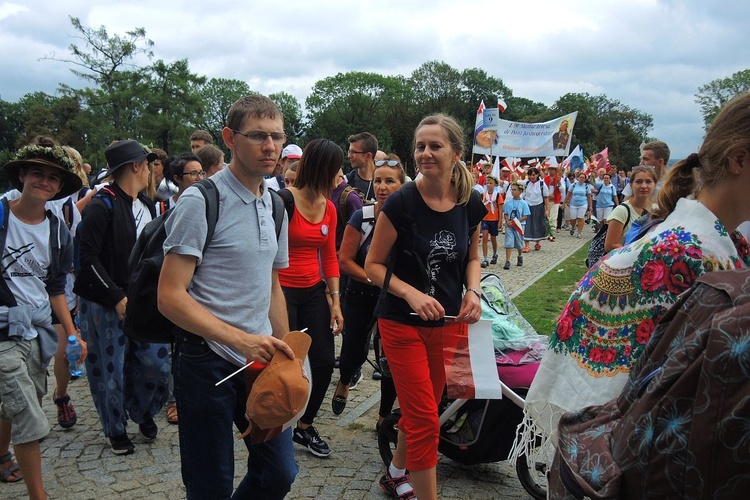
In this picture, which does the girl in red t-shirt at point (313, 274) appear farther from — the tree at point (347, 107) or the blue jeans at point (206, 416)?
the tree at point (347, 107)

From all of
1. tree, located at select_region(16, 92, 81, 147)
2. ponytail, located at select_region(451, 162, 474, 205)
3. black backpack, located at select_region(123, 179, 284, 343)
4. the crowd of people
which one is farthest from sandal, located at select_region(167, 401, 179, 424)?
tree, located at select_region(16, 92, 81, 147)

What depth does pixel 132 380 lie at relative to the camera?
435 cm

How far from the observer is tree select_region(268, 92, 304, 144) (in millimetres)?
72225

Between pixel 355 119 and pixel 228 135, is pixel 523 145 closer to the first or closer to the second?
pixel 228 135

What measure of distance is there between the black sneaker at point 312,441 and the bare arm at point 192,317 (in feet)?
6.83

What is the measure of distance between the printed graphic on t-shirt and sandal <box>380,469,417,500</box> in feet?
3.86

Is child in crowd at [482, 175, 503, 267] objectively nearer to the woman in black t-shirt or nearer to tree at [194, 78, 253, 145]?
the woman in black t-shirt

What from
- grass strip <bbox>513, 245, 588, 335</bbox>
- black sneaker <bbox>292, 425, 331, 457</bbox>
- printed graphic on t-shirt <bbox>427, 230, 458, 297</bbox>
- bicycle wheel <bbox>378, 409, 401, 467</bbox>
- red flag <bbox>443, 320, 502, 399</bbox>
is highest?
printed graphic on t-shirt <bbox>427, 230, 458, 297</bbox>

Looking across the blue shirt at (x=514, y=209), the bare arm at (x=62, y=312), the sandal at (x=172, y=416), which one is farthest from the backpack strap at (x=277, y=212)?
the blue shirt at (x=514, y=209)

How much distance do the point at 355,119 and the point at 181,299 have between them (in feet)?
223

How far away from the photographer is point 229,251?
2.40 metres

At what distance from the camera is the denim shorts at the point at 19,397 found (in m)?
3.14

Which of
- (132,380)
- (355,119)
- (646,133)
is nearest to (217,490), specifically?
(132,380)

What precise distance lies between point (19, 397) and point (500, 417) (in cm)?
279
